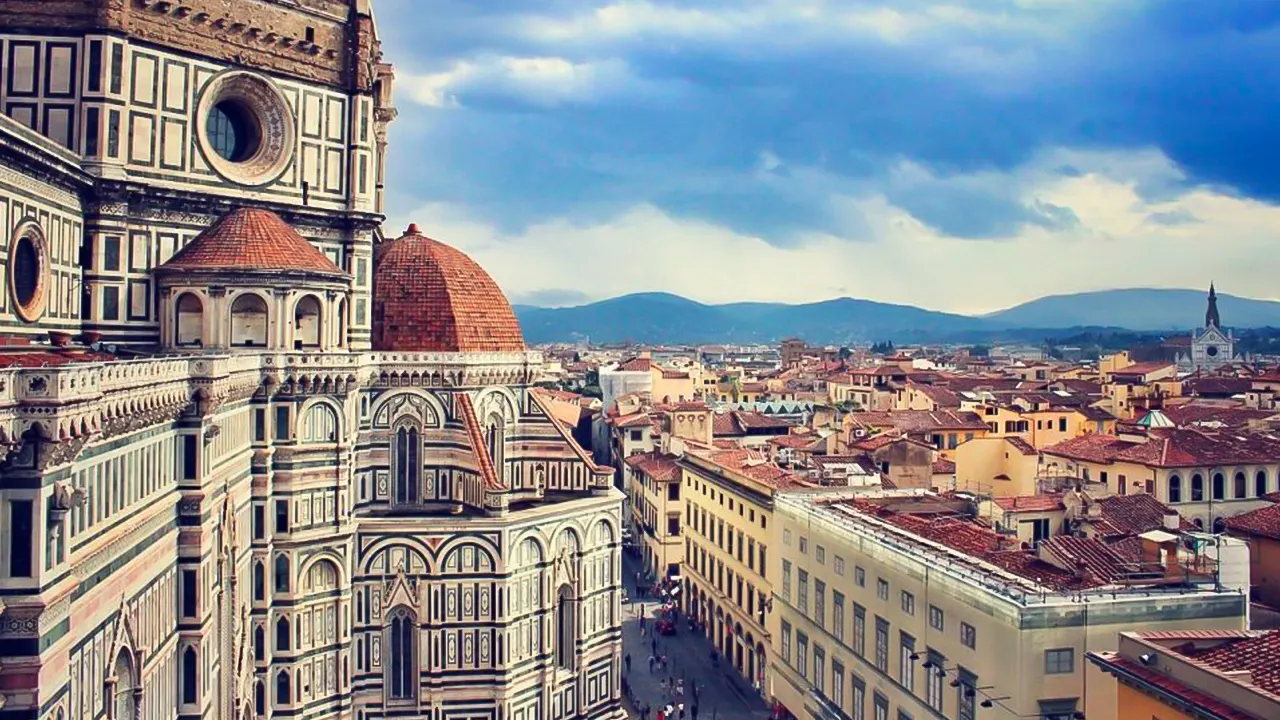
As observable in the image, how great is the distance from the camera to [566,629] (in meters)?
40.1

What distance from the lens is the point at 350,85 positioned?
1464 inches

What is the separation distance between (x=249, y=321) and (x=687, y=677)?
79.8 feet

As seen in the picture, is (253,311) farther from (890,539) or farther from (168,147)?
(890,539)

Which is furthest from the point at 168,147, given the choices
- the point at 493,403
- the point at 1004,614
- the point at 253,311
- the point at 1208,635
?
the point at 1208,635

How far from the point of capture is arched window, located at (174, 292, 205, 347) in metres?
31.9

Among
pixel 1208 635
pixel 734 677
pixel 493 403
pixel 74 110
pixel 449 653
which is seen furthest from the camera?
pixel 734 677

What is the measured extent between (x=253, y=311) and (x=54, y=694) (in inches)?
643

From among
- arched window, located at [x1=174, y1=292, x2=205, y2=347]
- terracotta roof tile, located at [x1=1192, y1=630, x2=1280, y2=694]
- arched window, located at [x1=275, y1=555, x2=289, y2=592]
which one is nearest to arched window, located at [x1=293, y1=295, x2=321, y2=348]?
arched window, located at [x1=174, y1=292, x2=205, y2=347]

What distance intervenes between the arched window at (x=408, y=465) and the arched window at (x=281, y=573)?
5.56 metres

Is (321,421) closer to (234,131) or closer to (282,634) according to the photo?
(282,634)

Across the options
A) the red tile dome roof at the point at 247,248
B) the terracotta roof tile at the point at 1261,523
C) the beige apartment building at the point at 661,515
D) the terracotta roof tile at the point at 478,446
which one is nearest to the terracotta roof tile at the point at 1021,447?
the terracotta roof tile at the point at 1261,523

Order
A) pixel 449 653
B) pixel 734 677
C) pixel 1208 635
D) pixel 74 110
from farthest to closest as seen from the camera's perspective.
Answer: pixel 734 677 → pixel 449 653 → pixel 74 110 → pixel 1208 635

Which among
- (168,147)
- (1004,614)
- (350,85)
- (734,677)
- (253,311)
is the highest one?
(350,85)

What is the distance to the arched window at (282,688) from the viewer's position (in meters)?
33.6
